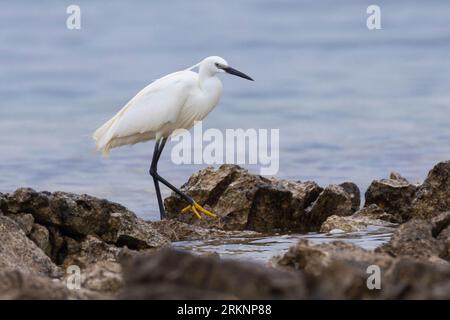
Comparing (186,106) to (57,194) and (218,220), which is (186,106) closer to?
(218,220)

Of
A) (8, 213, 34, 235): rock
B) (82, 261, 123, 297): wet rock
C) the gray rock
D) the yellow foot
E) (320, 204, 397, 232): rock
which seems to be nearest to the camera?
(82, 261, 123, 297): wet rock

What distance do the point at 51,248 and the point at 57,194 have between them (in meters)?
0.63

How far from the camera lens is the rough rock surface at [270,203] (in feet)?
50.0

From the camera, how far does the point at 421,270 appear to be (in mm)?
6805

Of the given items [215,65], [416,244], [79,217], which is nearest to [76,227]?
[79,217]

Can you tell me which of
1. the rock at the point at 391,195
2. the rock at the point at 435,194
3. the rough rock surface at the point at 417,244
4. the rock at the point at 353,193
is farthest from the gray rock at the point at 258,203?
the rough rock surface at the point at 417,244

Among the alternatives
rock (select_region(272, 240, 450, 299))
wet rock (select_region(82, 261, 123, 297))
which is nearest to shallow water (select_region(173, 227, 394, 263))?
rock (select_region(272, 240, 450, 299))

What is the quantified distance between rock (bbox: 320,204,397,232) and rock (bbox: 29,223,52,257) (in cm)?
407

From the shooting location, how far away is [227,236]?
14.4m

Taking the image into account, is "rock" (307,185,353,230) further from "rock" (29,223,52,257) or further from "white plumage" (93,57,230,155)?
"rock" (29,223,52,257)

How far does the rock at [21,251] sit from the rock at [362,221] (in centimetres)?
468

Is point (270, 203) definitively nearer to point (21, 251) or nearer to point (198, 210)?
point (198, 210)

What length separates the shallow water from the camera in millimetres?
12414

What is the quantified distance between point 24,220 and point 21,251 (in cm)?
134
